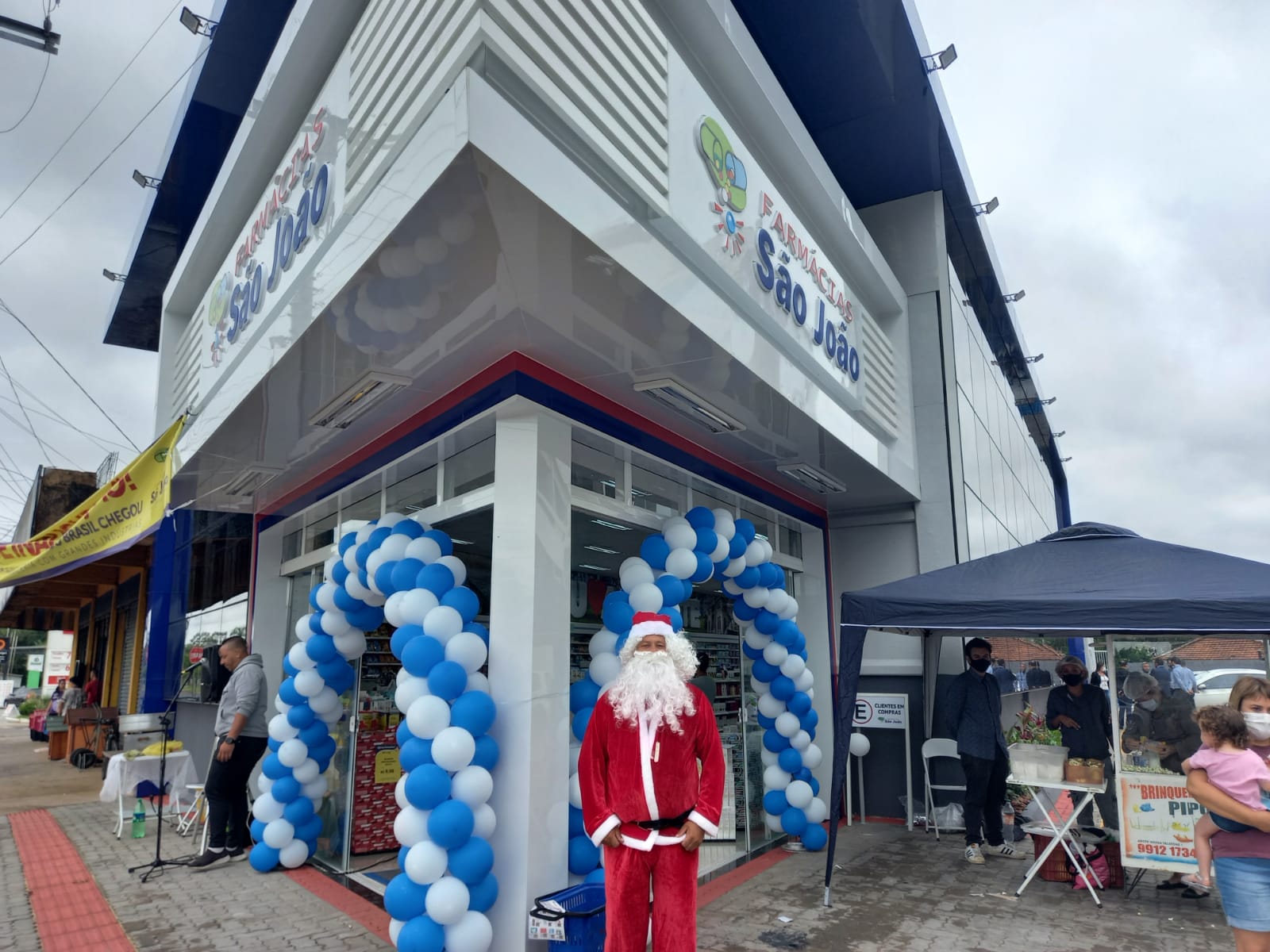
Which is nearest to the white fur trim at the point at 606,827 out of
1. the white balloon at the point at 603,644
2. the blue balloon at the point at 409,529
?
the white balloon at the point at 603,644

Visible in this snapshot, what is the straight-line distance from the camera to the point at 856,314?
296 inches

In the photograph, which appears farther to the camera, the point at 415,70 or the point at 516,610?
the point at 516,610

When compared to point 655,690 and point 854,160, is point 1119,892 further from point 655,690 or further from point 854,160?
point 854,160

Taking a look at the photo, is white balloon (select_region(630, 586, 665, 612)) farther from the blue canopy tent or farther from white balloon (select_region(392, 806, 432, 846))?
white balloon (select_region(392, 806, 432, 846))

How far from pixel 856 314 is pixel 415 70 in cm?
505

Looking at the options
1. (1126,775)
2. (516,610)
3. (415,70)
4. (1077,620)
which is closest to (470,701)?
(516,610)

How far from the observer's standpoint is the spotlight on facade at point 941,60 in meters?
7.88

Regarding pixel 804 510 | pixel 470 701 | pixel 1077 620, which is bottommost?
pixel 470 701

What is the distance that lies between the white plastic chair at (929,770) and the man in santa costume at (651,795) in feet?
15.2

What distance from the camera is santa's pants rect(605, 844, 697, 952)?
11.1ft

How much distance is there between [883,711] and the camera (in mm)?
8117

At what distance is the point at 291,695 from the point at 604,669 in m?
2.56

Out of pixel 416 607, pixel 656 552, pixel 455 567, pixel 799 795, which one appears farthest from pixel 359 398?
pixel 799 795

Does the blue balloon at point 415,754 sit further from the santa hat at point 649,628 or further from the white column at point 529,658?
the santa hat at point 649,628
